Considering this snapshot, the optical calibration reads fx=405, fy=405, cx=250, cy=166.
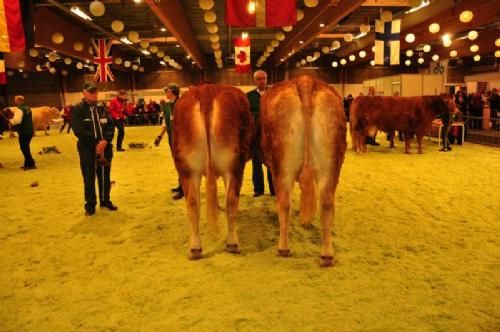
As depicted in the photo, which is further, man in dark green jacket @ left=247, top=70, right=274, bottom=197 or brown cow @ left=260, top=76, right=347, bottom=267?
man in dark green jacket @ left=247, top=70, right=274, bottom=197

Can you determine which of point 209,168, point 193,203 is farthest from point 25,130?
point 209,168

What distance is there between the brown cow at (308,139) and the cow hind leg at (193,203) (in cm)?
79

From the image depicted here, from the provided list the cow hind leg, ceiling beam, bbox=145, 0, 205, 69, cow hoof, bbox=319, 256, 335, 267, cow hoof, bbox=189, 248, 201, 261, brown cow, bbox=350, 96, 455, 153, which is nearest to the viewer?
cow hoof, bbox=319, 256, 335, 267

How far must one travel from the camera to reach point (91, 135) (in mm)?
5547

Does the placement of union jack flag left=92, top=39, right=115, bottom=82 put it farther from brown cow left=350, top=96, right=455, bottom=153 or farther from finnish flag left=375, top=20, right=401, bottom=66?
finnish flag left=375, top=20, right=401, bottom=66

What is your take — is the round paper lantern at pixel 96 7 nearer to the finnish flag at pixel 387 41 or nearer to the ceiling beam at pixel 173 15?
the ceiling beam at pixel 173 15

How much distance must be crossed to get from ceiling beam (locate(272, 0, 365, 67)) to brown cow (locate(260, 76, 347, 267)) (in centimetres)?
721

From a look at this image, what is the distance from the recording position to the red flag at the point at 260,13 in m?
8.64

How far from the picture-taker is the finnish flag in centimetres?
1248

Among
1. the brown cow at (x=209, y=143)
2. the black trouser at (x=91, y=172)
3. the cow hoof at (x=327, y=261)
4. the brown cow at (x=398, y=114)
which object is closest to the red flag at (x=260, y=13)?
the brown cow at (x=398, y=114)

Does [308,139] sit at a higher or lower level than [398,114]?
lower

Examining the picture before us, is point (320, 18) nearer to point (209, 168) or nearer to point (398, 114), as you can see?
point (398, 114)

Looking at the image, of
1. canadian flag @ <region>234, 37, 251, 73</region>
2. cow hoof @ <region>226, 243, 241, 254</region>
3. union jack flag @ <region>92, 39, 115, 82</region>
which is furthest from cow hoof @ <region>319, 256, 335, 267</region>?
union jack flag @ <region>92, 39, 115, 82</region>

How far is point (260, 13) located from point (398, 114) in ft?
15.9
